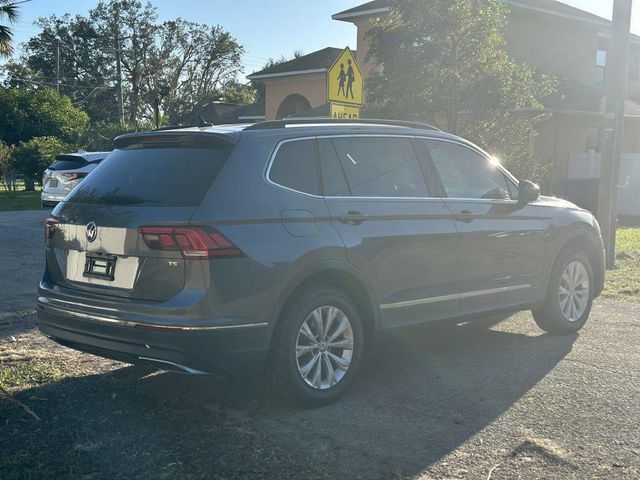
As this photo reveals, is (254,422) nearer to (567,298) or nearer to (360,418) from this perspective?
(360,418)

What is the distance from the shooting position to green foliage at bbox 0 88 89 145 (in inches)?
1538

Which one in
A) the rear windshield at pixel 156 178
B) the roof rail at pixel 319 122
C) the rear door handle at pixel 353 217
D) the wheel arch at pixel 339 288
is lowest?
the wheel arch at pixel 339 288

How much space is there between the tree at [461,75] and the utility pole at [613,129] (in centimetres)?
216

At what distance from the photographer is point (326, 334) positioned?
4.95 m

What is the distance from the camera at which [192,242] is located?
4.30 metres

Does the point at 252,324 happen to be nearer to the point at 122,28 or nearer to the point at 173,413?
the point at 173,413

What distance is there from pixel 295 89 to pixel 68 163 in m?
13.0

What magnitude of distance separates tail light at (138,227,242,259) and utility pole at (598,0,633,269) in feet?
29.0

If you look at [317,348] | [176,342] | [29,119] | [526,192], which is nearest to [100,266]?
[176,342]

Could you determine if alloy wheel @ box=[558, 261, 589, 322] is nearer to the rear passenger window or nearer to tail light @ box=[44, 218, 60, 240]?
the rear passenger window

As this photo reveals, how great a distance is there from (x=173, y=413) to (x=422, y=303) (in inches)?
78.0

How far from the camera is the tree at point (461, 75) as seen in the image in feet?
44.3

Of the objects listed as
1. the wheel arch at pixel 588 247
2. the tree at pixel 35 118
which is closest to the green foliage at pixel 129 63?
the tree at pixel 35 118

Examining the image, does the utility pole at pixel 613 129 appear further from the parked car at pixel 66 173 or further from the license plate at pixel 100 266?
the parked car at pixel 66 173
